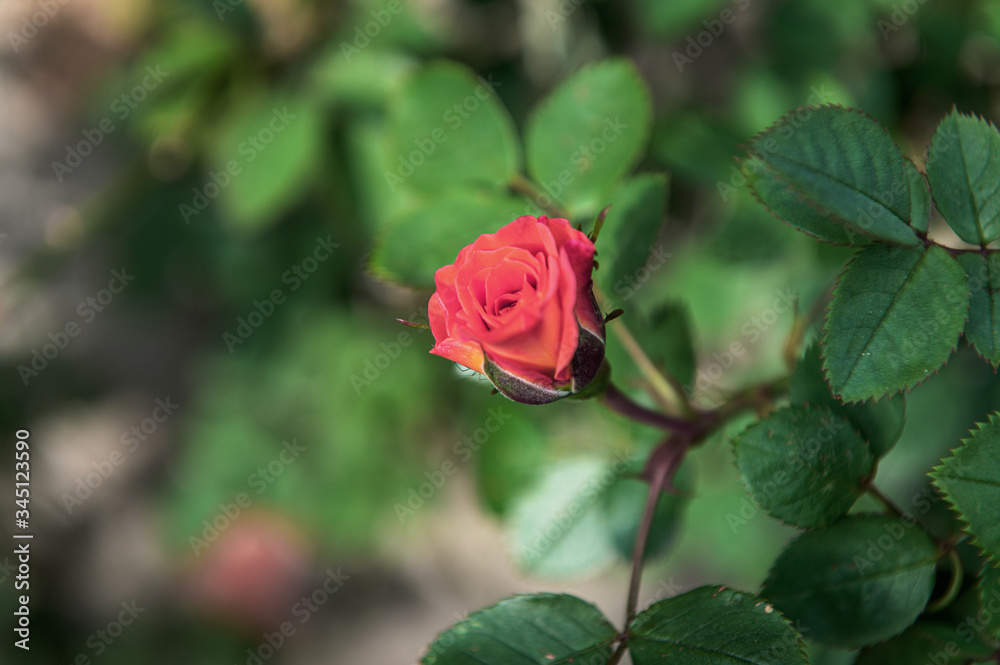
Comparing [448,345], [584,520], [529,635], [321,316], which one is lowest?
[321,316]

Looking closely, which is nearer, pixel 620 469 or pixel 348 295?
pixel 620 469

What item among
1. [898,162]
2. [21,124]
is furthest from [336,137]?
[21,124]

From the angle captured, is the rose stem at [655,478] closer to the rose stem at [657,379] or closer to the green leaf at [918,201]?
the rose stem at [657,379]

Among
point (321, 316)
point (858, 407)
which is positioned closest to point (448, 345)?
point (858, 407)

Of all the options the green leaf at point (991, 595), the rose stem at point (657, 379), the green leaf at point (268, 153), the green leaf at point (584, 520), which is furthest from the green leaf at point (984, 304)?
the green leaf at point (268, 153)

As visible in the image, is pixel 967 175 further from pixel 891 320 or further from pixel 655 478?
pixel 655 478

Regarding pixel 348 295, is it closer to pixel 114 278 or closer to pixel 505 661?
pixel 114 278
